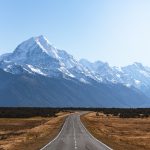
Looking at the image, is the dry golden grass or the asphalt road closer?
the asphalt road

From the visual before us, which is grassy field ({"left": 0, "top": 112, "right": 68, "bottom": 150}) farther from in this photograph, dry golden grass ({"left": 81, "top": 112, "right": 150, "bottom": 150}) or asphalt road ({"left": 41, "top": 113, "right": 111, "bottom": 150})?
dry golden grass ({"left": 81, "top": 112, "right": 150, "bottom": 150})

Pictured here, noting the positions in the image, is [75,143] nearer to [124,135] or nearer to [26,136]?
[26,136]

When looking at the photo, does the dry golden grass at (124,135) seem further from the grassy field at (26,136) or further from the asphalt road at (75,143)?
the grassy field at (26,136)

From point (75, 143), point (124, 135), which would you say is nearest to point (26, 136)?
A: point (75, 143)

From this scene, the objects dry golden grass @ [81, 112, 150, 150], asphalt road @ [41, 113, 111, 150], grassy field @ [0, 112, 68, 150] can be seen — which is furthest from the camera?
dry golden grass @ [81, 112, 150, 150]

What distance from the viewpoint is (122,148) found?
48.3 m

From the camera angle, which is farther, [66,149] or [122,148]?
[122,148]

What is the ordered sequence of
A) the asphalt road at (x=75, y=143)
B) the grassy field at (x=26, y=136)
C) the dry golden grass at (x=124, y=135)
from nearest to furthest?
the asphalt road at (x=75, y=143)
the grassy field at (x=26, y=136)
the dry golden grass at (x=124, y=135)

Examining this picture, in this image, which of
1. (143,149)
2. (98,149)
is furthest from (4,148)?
(143,149)

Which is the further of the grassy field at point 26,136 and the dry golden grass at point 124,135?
the dry golden grass at point 124,135

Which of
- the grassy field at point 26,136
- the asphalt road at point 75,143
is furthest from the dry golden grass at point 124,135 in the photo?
the grassy field at point 26,136

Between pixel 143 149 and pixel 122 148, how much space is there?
240 cm

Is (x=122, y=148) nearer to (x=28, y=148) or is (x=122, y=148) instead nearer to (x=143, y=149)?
(x=143, y=149)

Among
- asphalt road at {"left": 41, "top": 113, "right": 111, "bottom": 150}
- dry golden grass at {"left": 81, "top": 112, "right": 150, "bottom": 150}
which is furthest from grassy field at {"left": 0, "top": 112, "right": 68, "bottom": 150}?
dry golden grass at {"left": 81, "top": 112, "right": 150, "bottom": 150}
